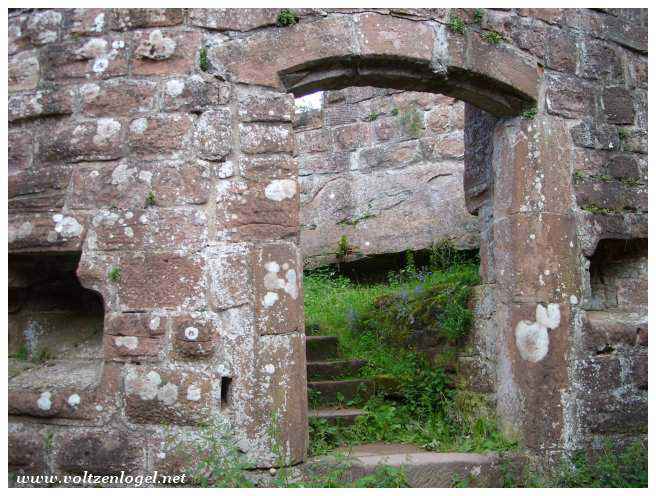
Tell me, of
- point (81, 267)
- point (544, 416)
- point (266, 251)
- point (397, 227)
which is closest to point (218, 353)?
point (266, 251)

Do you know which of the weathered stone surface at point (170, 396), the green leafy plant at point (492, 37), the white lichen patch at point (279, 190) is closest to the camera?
the weathered stone surface at point (170, 396)

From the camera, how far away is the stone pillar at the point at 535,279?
3680 mm

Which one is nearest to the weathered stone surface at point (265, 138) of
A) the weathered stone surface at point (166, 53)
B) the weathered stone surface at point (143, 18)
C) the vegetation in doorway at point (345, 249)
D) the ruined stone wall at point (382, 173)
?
the weathered stone surface at point (166, 53)

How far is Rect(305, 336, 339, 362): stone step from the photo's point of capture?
523cm

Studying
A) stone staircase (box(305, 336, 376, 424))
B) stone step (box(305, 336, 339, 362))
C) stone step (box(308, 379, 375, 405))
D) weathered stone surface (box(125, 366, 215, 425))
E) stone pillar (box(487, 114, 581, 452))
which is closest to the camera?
weathered stone surface (box(125, 366, 215, 425))

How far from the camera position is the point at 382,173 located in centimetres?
715

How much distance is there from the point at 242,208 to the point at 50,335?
4.78ft

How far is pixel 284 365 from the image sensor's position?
10.8 ft

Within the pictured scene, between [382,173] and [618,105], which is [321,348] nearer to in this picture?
[382,173]

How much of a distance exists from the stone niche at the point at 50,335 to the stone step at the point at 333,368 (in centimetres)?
173

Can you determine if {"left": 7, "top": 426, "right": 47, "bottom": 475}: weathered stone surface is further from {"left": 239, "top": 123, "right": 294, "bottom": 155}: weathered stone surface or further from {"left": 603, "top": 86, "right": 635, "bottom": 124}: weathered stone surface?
{"left": 603, "top": 86, "right": 635, "bottom": 124}: weathered stone surface

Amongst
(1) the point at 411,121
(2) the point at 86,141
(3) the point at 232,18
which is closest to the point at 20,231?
(2) the point at 86,141

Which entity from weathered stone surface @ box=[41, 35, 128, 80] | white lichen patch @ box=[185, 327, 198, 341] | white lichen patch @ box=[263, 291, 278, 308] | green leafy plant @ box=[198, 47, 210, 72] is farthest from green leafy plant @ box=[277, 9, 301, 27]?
white lichen patch @ box=[185, 327, 198, 341]

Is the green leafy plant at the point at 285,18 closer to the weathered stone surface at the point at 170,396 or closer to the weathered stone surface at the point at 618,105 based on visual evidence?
the weathered stone surface at the point at 170,396
